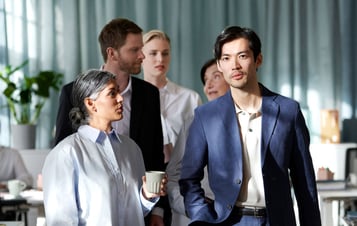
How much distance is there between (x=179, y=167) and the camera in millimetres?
3857

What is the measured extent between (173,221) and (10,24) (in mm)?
4641

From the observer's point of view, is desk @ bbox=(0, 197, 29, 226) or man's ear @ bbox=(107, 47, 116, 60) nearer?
man's ear @ bbox=(107, 47, 116, 60)

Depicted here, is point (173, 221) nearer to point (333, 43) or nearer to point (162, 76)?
point (162, 76)

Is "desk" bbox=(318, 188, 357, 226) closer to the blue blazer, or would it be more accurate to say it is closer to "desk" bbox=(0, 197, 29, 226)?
"desk" bbox=(0, 197, 29, 226)

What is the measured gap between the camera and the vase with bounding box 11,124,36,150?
26.0 feet

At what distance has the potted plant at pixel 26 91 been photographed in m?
7.89

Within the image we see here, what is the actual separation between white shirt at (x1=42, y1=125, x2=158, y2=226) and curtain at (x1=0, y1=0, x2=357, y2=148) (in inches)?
209

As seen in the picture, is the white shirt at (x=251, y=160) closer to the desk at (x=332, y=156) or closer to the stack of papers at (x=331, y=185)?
the stack of papers at (x=331, y=185)

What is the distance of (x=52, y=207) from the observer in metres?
2.84

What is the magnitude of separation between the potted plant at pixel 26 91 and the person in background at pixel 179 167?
339 cm

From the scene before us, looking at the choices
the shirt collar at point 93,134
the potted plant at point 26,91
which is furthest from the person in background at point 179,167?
the potted plant at point 26,91

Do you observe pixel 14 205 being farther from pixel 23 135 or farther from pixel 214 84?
pixel 23 135

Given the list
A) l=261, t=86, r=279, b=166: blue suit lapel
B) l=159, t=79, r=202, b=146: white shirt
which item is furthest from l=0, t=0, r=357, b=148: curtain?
l=261, t=86, r=279, b=166: blue suit lapel

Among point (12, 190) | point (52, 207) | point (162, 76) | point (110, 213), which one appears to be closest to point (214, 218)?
point (110, 213)
